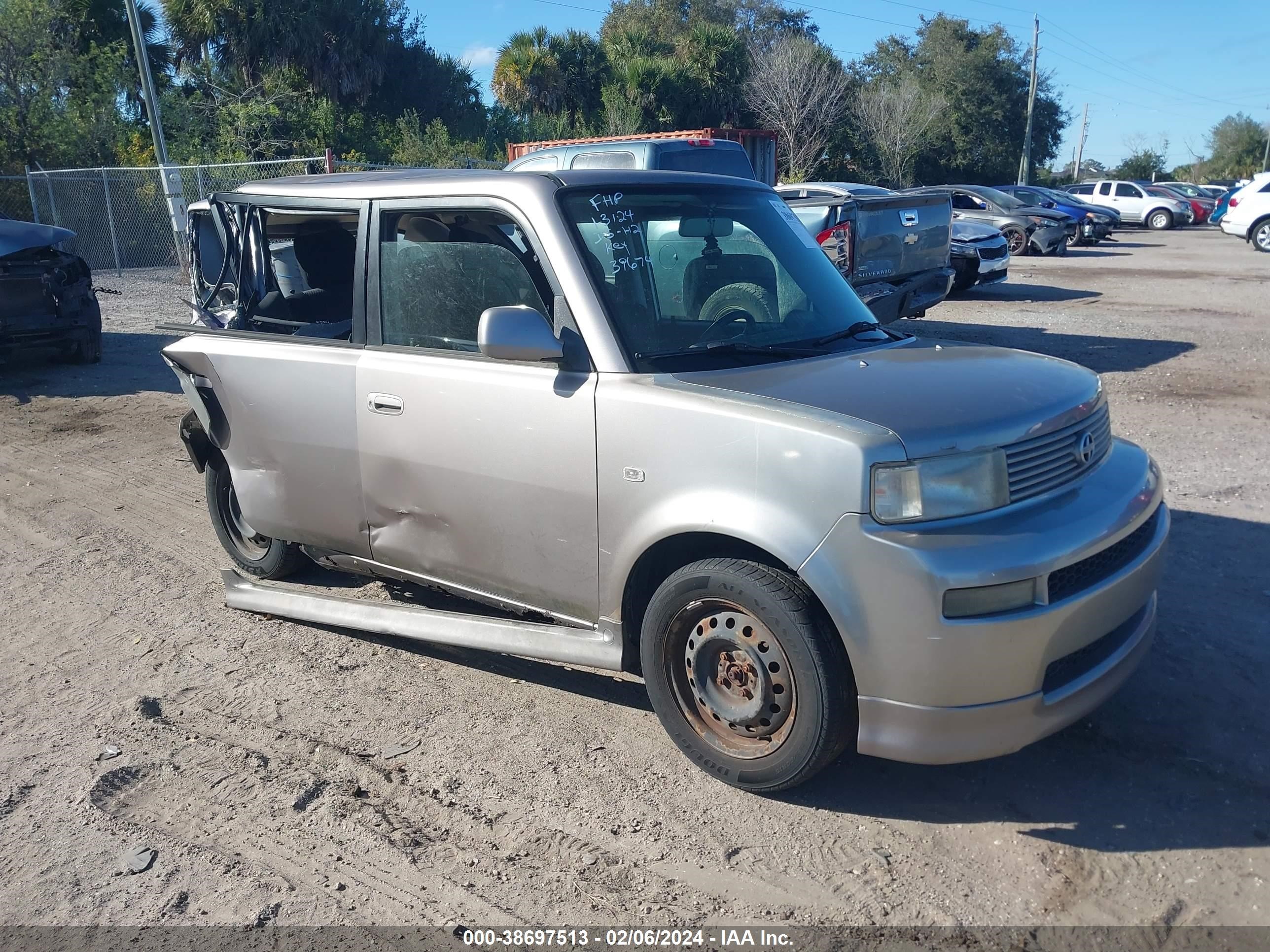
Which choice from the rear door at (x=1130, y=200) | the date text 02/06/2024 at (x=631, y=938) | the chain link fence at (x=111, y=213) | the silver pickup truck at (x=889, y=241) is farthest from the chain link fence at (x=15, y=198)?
the rear door at (x=1130, y=200)

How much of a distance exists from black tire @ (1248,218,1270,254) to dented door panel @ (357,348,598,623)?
2797 cm

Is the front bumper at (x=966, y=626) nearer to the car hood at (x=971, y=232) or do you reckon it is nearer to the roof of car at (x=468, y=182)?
the roof of car at (x=468, y=182)

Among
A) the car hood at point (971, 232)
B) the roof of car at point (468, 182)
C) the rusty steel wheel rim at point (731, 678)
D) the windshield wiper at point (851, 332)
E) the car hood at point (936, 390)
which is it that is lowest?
the rusty steel wheel rim at point (731, 678)

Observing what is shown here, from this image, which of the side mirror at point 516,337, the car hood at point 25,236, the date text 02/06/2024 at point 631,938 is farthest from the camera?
the car hood at point 25,236

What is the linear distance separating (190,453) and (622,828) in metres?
3.41

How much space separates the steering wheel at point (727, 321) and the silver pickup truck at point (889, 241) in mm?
5939

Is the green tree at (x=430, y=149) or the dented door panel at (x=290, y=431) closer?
the dented door panel at (x=290, y=431)

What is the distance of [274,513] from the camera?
15.8ft

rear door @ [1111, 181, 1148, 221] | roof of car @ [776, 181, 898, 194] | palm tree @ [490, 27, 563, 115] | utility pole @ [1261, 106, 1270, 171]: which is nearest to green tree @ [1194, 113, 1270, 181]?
utility pole @ [1261, 106, 1270, 171]

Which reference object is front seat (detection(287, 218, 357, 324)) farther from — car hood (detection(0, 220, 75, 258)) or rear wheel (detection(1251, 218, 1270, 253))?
rear wheel (detection(1251, 218, 1270, 253))

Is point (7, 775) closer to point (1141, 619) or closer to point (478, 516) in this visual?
point (478, 516)

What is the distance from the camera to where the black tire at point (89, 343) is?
1126 cm

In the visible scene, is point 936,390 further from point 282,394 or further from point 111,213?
point 111,213

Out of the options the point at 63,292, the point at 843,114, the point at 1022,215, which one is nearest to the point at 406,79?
the point at 843,114
